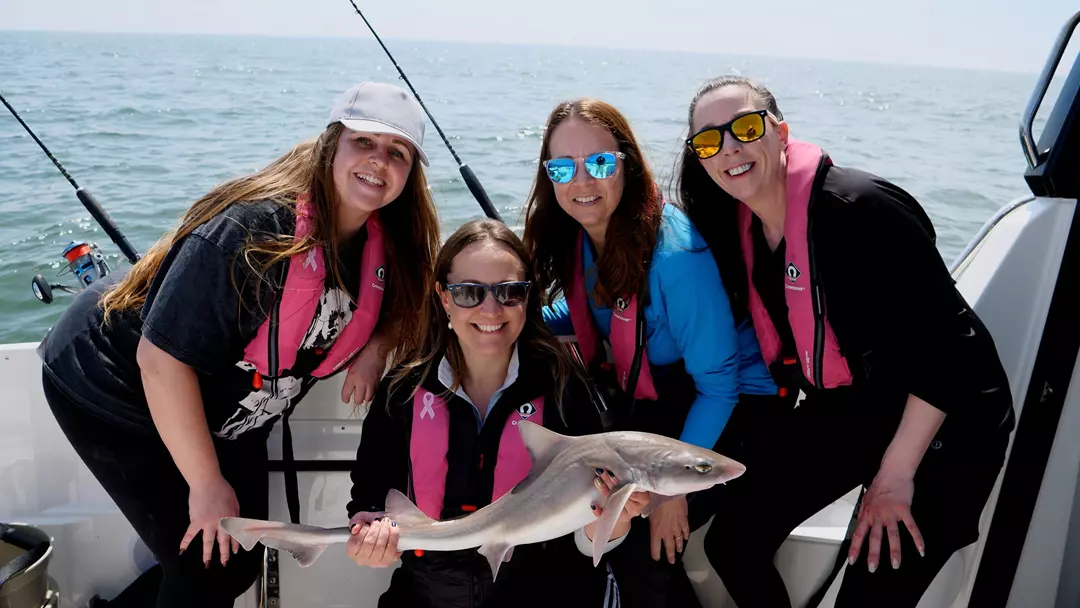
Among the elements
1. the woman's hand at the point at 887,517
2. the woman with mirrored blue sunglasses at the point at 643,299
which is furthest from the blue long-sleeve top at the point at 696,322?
the woman's hand at the point at 887,517

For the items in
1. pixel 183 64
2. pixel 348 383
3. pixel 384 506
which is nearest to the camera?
pixel 384 506

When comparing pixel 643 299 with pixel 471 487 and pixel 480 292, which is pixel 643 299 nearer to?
pixel 480 292

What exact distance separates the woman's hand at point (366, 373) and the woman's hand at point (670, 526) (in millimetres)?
1061

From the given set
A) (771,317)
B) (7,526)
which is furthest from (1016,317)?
(7,526)

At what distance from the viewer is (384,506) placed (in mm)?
2629

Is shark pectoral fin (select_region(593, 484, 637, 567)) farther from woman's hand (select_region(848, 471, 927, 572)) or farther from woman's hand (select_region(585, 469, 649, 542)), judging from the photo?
woman's hand (select_region(848, 471, 927, 572))

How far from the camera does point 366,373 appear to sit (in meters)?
2.98

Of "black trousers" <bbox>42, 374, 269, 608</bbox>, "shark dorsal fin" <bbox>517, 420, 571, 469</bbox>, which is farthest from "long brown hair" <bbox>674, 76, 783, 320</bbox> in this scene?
"black trousers" <bbox>42, 374, 269, 608</bbox>

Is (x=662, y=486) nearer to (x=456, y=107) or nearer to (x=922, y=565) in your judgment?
(x=922, y=565)

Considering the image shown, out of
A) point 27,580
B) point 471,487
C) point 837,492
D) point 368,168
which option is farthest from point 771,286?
point 27,580

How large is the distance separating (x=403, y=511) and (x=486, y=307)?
0.65m

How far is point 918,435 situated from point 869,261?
0.53 meters

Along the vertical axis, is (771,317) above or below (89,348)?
above

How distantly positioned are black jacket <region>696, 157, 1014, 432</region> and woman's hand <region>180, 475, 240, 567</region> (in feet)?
6.31
